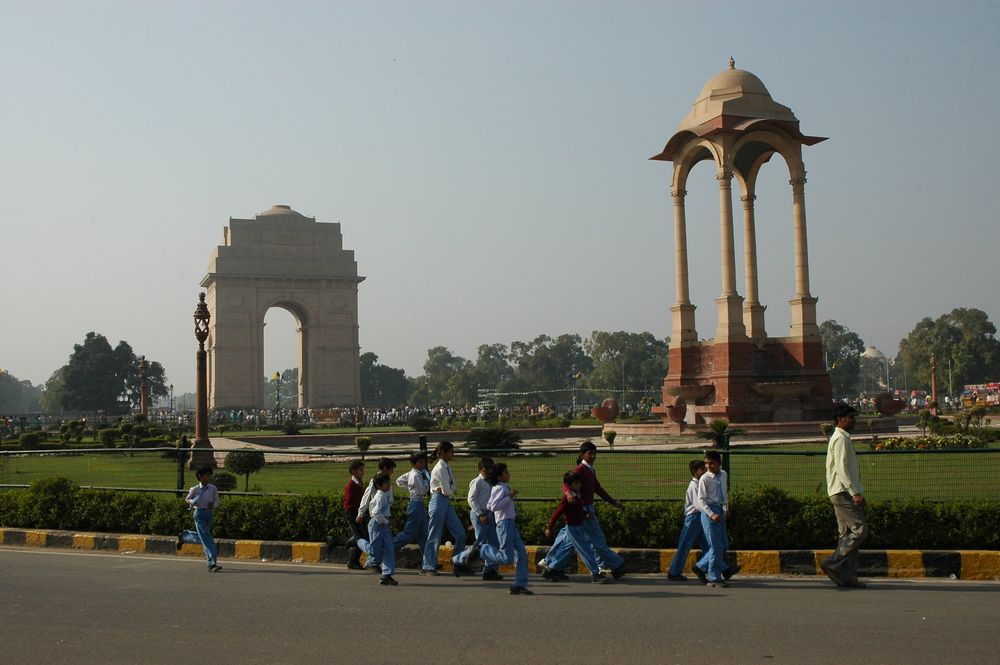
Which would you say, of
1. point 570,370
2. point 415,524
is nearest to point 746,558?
point 415,524

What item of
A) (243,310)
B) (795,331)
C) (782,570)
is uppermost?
(243,310)

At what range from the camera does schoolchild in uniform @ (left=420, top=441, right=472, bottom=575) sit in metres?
9.38

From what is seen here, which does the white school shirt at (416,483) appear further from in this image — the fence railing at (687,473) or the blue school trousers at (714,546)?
the blue school trousers at (714,546)

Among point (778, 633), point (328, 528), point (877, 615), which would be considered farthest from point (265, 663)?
point (328, 528)

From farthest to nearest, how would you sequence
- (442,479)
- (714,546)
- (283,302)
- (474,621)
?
(283,302)
(442,479)
(714,546)
(474,621)

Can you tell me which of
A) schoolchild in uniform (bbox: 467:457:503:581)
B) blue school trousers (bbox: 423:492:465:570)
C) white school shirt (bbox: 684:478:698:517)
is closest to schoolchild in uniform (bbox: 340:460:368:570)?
blue school trousers (bbox: 423:492:465:570)

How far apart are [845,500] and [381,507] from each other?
3812 mm

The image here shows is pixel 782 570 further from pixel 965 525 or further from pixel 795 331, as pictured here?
pixel 795 331

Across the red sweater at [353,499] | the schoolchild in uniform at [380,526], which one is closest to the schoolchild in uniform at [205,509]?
the red sweater at [353,499]

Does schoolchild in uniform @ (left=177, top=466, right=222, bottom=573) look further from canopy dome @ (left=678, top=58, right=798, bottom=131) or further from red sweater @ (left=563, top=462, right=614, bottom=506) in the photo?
canopy dome @ (left=678, top=58, right=798, bottom=131)

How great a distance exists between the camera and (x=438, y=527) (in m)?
9.48

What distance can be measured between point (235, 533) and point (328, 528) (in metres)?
1.17

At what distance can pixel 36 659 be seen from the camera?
20.2 feet

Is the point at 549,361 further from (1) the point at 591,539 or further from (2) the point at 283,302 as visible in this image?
(1) the point at 591,539
